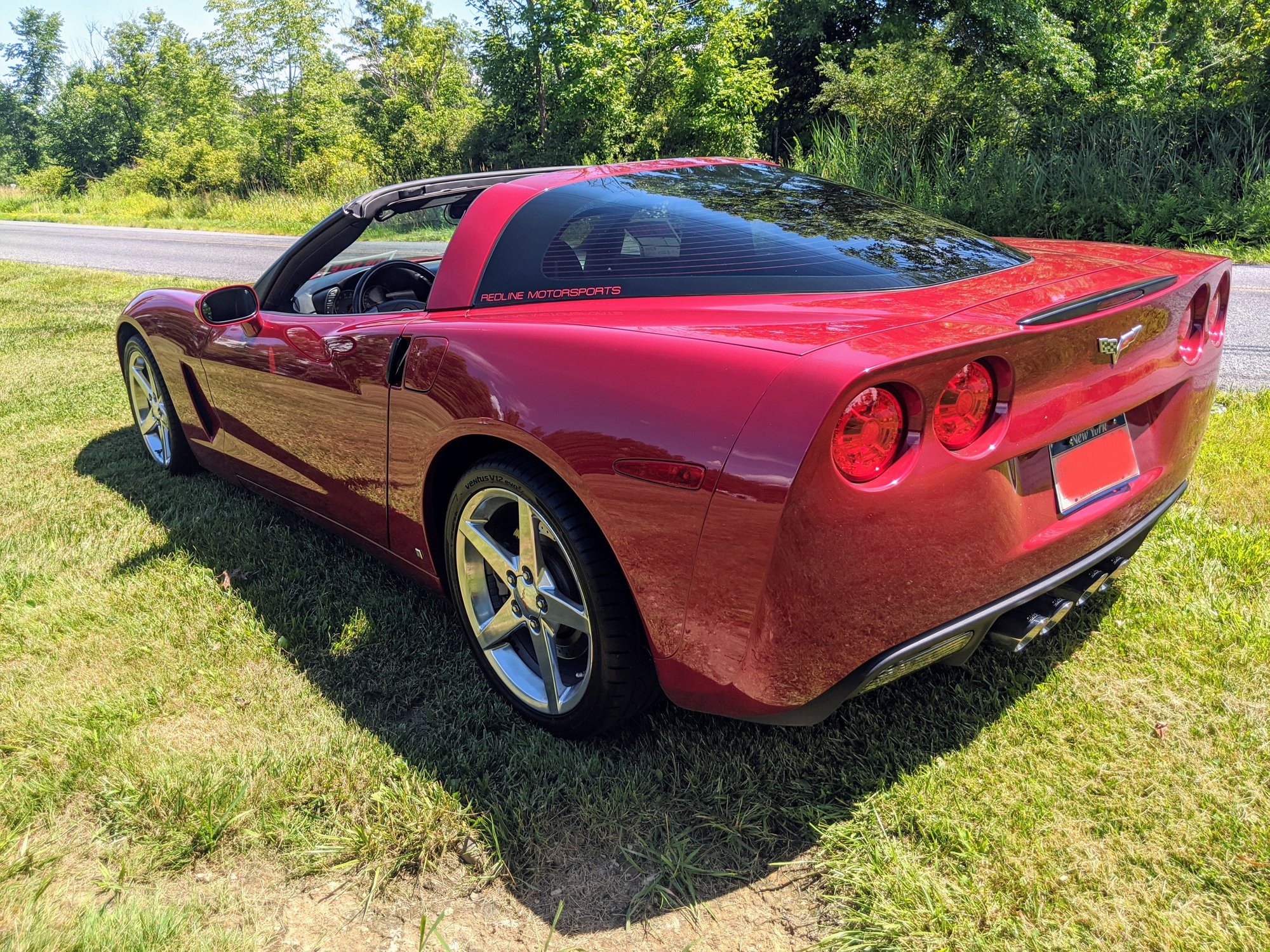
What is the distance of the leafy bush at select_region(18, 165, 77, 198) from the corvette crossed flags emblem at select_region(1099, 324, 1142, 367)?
52931mm

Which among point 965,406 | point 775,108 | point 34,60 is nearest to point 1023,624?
point 965,406

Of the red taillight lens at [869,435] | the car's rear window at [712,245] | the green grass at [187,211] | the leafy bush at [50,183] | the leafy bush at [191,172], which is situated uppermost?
the leafy bush at [50,183]

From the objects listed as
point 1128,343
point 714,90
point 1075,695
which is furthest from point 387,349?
point 714,90

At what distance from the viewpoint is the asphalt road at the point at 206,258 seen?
5320mm

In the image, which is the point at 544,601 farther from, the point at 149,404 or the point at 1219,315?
the point at 149,404

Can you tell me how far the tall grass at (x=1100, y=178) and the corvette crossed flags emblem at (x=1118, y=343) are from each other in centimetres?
1003

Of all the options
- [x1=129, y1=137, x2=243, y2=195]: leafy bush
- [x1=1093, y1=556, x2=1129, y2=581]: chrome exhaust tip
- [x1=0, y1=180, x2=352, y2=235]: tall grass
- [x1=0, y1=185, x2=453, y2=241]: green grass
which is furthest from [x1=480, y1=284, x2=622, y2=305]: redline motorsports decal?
[x1=129, y1=137, x2=243, y2=195]: leafy bush

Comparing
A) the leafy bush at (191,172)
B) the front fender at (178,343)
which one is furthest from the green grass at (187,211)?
the front fender at (178,343)

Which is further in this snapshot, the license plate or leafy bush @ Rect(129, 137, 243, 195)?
leafy bush @ Rect(129, 137, 243, 195)

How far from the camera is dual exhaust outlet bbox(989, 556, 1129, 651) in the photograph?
1935 mm

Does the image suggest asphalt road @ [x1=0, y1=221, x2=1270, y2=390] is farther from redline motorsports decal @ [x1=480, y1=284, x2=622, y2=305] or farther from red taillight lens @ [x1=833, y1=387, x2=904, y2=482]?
red taillight lens @ [x1=833, y1=387, x2=904, y2=482]

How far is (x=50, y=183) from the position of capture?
162 ft

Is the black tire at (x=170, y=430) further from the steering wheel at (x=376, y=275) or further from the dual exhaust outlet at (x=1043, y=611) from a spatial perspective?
the dual exhaust outlet at (x=1043, y=611)

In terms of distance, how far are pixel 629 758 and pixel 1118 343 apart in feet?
4.82
